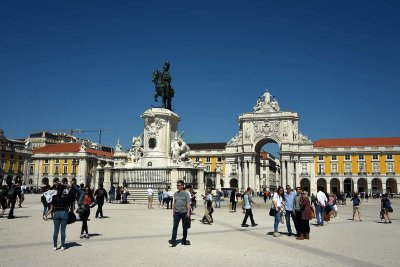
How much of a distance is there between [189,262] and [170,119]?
20270 millimetres

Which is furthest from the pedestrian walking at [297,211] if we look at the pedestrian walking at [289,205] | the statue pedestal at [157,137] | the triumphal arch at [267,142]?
the triumphal arch at [267,142]

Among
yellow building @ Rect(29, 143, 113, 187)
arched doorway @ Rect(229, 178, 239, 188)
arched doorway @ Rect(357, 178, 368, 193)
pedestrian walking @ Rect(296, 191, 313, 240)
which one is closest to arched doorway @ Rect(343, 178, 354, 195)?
arched doorway @ Rect(357, 178, 368, 193)

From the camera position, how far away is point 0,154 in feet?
203

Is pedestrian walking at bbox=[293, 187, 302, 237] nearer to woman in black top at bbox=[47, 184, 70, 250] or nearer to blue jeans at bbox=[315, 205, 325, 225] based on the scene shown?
blue jeans at bbox=[315, 205, 325, 225]

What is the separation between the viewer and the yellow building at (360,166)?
70.9 metres

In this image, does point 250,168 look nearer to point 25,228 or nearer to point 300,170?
point 300,170

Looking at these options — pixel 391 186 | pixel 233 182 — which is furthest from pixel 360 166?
pixel 233 182

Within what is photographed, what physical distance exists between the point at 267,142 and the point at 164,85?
186 feet

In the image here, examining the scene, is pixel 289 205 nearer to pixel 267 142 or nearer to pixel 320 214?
pixel 320 214

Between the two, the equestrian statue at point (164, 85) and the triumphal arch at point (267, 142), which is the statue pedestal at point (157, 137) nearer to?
the equestrian statue at point (164, 85)

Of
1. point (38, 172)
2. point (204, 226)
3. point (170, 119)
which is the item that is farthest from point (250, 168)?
point (204, 226)

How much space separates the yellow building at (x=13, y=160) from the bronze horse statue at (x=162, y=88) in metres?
45.6

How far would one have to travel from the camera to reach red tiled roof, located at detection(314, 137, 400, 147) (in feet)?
244

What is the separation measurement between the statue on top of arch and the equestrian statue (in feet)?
181
